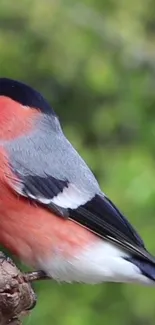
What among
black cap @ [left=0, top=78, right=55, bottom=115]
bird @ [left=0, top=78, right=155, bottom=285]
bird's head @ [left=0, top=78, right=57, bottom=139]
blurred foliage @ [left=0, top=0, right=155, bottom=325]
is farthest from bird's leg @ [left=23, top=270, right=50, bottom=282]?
blurred foliage @ [left=0, top=0, right=155, bottom=325]

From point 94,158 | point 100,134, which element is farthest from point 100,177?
point 100,134

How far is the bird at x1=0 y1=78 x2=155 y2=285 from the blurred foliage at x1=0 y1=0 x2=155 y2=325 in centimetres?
111

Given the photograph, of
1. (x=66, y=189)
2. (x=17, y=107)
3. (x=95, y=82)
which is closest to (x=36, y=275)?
(x=66, y=189)

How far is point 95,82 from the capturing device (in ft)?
13.6

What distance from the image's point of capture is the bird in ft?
8.07

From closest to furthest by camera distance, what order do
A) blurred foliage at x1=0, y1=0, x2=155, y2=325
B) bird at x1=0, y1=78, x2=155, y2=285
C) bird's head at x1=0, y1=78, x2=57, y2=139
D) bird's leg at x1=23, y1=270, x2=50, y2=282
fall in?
bird's leg at x1=23, y1=270, x2=50, y2=282 < bird at x1=0, y1=78, x2=155, y2=285 < bird's head at x1=0, y1=78, x2=57, y2=139 < blurred foliage at x1=0, y1=0, x2=155, y2=325

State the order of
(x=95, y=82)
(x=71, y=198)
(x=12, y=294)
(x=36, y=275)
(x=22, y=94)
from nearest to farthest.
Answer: (x=12, y=294), (x=36, y=275), (x=71, y=198), (x=22, y=94), (x=95, y=82)

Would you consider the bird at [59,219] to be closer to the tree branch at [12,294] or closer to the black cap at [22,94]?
the black cap at [22,94]

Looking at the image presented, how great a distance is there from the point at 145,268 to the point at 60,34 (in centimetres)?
206

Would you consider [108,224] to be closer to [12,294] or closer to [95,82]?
[12,294]

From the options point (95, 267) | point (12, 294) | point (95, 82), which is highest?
point (12, 294)

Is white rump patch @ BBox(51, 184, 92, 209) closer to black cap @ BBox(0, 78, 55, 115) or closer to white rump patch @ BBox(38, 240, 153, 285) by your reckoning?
white rump patch @ BBox(38, 240, 153, 285)

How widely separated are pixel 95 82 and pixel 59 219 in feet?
5.67

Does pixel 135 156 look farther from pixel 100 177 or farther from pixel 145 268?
pixel 145 268
